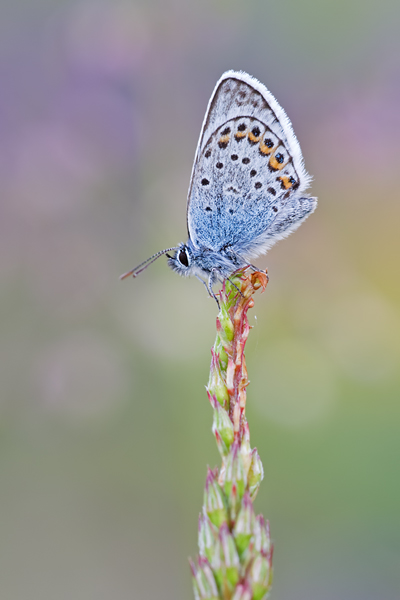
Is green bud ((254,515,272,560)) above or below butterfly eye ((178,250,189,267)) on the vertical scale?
below

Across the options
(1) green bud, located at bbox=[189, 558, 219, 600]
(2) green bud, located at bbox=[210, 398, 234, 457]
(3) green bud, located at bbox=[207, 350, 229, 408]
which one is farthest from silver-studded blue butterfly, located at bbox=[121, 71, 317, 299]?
(1) green bud, located at bbox=[189, 558, 219, 600]

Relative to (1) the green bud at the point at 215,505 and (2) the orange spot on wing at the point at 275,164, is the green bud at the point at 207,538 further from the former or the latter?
(2) the orange spot on wing at the point at 275,164

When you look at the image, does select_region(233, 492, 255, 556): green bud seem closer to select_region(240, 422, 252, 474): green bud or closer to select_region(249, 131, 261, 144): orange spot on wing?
select_region(240, 422, 252, 474): green bud

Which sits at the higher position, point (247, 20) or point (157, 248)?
point (247, 20)

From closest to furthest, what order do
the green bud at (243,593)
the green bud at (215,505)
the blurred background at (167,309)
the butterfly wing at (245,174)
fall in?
the green bud at (243,593), the green bud at (215,505), the butterfly wing at (245,174), the blurred background at (167,309)

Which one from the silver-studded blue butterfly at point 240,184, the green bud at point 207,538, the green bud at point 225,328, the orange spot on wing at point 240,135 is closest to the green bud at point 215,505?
the green bud at point 207,538

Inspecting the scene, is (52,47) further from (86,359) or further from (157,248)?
(86,359)

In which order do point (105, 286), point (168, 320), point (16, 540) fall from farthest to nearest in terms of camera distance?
point (105, 286), point (168, 320), point (16, 540)

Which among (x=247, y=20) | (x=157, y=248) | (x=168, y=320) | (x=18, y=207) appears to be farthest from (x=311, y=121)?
(x=18, y=207)
